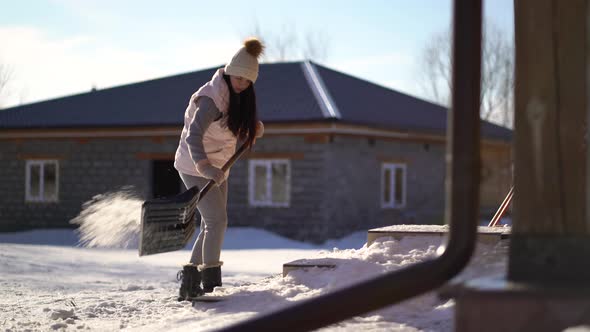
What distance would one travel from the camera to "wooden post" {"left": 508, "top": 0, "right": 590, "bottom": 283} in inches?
92.2

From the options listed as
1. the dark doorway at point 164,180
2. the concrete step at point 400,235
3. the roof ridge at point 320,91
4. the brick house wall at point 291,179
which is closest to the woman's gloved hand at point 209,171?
the concrete step at point 400,235

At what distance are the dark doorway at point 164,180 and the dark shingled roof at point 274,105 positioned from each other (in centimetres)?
107

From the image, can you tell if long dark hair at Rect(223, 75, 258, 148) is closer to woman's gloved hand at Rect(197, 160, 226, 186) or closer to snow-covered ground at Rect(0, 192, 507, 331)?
woman's gloved hand at Rect(197, 160, 226, 186)

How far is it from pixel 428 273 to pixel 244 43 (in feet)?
11.3

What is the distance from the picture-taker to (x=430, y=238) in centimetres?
609

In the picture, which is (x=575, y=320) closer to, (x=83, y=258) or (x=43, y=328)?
(x=43, y=328)

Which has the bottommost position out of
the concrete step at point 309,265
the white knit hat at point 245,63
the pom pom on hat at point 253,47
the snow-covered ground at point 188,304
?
the snow-covered ground at point 188,304

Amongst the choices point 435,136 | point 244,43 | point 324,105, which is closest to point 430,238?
point 244,43

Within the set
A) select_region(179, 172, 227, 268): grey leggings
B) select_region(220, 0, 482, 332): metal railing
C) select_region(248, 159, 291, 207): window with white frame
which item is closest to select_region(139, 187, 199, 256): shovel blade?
select_region(179, 172, 227, 268): grey leggings

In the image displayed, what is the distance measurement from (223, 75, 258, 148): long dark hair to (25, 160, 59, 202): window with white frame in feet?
50.9

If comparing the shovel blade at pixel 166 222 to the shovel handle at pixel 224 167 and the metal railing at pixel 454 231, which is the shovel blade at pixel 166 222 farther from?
the metal railing at pixel 454 231

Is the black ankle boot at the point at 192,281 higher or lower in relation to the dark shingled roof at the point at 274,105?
lower

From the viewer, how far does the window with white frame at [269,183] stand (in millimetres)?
17438

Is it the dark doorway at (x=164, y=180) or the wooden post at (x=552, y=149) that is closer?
the wooden post at (x=552, y=149)
